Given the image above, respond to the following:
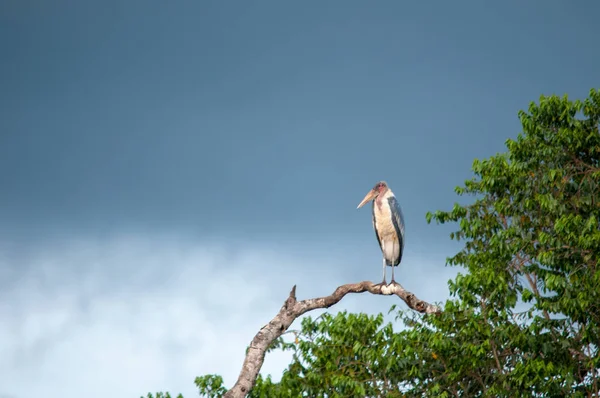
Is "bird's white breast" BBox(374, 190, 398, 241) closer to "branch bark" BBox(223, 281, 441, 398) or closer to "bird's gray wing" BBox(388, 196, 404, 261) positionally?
"bird's gray wing" BBox(388, 196, 404, 261)

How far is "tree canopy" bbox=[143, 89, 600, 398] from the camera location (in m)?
13.6

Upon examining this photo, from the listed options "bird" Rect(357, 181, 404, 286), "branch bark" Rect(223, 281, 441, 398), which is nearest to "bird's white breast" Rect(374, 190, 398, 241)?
"bird" Rect(357, 181, 404, 286)

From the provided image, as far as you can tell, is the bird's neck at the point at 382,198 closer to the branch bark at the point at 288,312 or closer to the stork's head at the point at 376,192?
the stork's head at the point at 376,192

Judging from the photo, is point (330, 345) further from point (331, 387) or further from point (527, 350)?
point (527, 350)

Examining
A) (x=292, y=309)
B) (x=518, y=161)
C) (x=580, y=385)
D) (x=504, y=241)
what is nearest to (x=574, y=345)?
(x=580, y=385)

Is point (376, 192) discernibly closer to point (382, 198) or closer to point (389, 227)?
point (382, 198)

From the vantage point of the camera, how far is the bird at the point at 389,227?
16453 mm

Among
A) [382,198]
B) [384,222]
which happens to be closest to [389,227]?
[384,222]

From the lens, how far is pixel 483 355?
46.0ft

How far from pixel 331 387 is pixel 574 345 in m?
4.15

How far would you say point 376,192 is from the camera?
1711 cm

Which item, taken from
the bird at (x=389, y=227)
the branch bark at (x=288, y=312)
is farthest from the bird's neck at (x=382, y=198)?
the branch bark at (x=288, y=312)

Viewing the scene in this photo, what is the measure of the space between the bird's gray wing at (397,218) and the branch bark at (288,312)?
157 centimetres

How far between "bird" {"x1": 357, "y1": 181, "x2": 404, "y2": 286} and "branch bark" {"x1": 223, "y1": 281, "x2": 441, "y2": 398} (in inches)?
55.6
